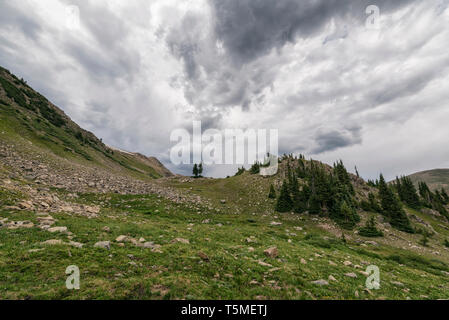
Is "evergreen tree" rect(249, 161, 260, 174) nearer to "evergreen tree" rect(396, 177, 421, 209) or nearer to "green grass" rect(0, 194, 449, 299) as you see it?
"green grass" rect(0, 194, 449, 299)

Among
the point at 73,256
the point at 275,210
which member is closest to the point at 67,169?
the point at 73,256

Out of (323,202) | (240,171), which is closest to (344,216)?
(323,202)

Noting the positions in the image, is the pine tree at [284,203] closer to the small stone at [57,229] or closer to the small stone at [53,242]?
the small stone at [57,229]

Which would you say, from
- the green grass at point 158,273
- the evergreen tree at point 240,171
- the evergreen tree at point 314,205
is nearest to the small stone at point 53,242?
the green grass at point 158,273

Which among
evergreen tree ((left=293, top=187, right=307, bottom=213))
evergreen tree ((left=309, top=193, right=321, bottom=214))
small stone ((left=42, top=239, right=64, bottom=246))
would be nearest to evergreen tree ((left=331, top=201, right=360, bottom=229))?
evergreen tree ((left=309, top=193, right=321, bottom=214))

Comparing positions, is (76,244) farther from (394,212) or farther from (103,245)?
(394,212)

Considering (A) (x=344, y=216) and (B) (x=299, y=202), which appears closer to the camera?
(A) (x=344, y=216)

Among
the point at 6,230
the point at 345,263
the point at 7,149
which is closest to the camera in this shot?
the point at 6,230

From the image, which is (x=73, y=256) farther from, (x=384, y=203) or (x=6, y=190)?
(x=384, y=203)

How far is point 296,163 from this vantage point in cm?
8662

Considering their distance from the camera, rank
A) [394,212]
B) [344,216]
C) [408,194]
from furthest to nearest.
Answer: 1. [408,194]
2. [394,212]
3. [344,216]

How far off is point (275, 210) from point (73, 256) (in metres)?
39.6
